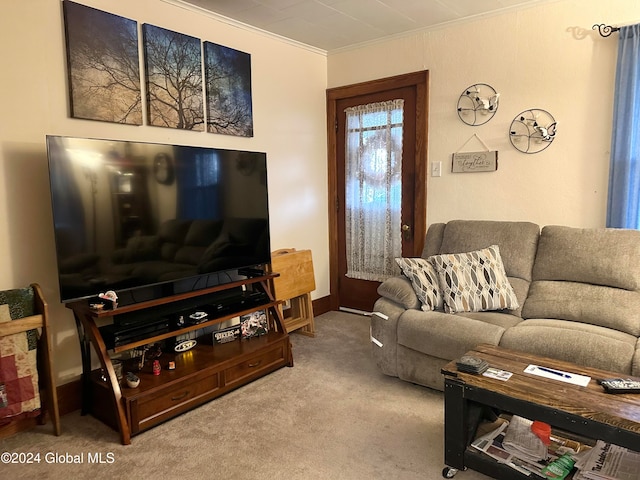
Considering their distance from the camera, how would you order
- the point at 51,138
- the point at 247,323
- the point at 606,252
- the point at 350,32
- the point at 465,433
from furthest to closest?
the point at 350,32 < the point at 247,323 < the point at 606,252 < the point at 51,138 < the point at 465,433

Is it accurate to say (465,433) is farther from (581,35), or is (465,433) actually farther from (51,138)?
(581,35)

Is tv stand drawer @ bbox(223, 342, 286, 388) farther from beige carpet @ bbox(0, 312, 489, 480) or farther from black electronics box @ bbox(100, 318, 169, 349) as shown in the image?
black electronics box @ bbox(100, 318, 169, 349)

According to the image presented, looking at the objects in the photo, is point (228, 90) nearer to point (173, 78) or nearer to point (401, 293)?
point (173, 78)

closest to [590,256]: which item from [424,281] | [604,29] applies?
[424,281]

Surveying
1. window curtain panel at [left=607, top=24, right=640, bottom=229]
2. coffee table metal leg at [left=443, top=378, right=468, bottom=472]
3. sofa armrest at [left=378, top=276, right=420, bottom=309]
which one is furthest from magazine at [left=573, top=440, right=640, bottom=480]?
window curtain panel at [left=607, top=24, right=640, bottom=229]

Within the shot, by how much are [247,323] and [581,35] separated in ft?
9.85

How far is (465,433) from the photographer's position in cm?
184

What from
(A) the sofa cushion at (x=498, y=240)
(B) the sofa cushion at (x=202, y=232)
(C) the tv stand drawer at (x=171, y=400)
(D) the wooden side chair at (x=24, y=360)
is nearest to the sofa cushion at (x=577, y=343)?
(A) the sofa cushion at (x=498, y=240)

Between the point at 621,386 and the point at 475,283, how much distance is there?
3.87 ft

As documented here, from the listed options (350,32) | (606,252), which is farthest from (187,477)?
(350,32)

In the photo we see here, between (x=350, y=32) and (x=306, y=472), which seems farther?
(x=350, y=32)

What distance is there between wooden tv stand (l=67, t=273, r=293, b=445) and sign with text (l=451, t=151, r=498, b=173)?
180 cm

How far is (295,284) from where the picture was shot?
11.9 ft

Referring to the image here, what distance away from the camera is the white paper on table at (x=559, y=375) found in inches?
67.9
